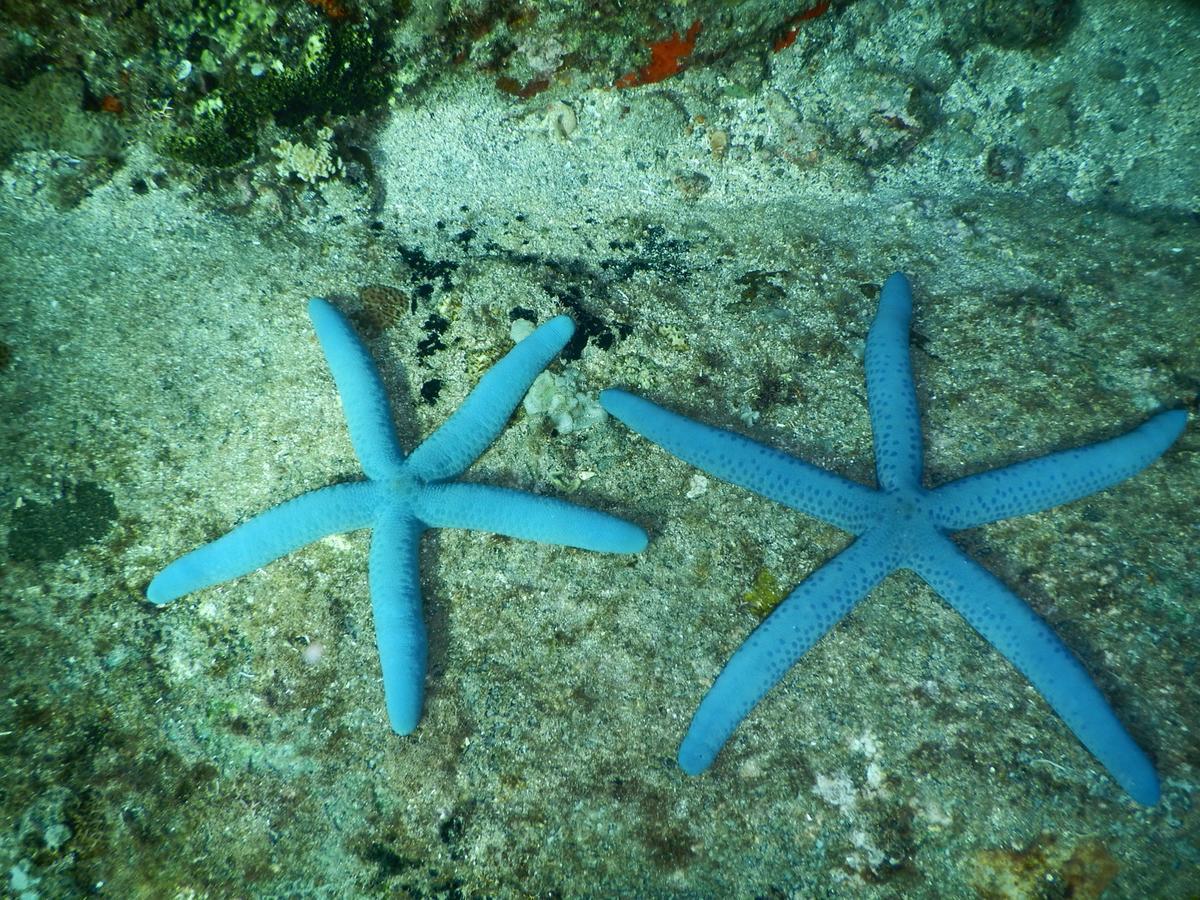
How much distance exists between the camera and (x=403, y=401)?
11.5 ft

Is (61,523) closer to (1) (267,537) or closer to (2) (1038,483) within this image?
(1) (267,537)

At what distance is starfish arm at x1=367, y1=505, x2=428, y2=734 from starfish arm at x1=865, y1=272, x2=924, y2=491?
229 cm

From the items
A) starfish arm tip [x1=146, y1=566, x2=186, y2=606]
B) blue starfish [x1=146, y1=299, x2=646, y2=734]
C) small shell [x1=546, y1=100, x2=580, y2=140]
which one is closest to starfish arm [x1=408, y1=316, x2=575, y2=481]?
blue starfish [x1=146, y1=299, x2=646, y2=734]

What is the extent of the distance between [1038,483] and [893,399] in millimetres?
755

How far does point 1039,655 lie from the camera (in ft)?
8.99

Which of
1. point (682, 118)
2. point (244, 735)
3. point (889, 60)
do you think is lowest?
point (244, 735)

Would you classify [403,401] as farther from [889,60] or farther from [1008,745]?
[889,60]

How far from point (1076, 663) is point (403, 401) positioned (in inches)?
137

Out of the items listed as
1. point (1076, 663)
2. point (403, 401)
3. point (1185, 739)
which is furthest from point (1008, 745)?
point (403, 401)

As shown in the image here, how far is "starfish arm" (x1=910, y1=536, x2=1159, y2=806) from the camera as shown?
262 cm

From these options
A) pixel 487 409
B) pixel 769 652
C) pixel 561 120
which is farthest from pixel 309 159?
pixel 769 652

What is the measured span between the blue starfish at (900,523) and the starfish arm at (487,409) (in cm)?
43

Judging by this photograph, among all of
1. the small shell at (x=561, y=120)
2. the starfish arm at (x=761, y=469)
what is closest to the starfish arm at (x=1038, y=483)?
the starfish arm at (x=761, y=469)

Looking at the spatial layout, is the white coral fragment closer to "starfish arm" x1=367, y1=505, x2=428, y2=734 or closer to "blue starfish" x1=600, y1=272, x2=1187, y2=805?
"starfish arm" x1=367, y1=505, x2=428, y2=734
